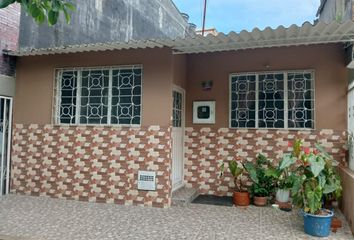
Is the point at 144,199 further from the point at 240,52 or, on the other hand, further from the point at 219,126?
the point at 240,52

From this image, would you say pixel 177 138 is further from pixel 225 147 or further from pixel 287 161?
pixel 287 161

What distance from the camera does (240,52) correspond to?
7539 mm

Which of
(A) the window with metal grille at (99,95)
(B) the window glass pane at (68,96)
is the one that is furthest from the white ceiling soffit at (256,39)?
(B) the window glass pane at (68,96)

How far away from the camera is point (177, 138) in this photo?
7.58 m

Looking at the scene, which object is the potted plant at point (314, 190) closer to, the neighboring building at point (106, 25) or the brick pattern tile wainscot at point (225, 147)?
the brick pattern tile wainscot at point (225, 147)

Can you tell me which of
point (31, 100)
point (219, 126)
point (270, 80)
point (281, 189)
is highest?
point (270, 80)

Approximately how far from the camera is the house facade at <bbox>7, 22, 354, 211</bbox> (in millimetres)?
6781

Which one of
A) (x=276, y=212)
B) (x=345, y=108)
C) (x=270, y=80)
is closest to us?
(x=276, y=212)

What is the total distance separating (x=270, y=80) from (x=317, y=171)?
2.97 m

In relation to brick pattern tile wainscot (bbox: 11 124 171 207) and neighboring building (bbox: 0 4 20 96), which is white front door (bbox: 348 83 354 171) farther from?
neighboring building (bbox: 0 4 20 96)

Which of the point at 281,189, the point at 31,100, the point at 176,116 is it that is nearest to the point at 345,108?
the point at 281,189

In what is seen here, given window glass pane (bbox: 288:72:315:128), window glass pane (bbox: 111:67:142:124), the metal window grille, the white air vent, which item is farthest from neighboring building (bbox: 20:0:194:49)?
the white air vent

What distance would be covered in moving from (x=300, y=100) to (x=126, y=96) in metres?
3.93

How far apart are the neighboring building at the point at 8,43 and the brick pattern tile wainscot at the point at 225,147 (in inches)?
177
